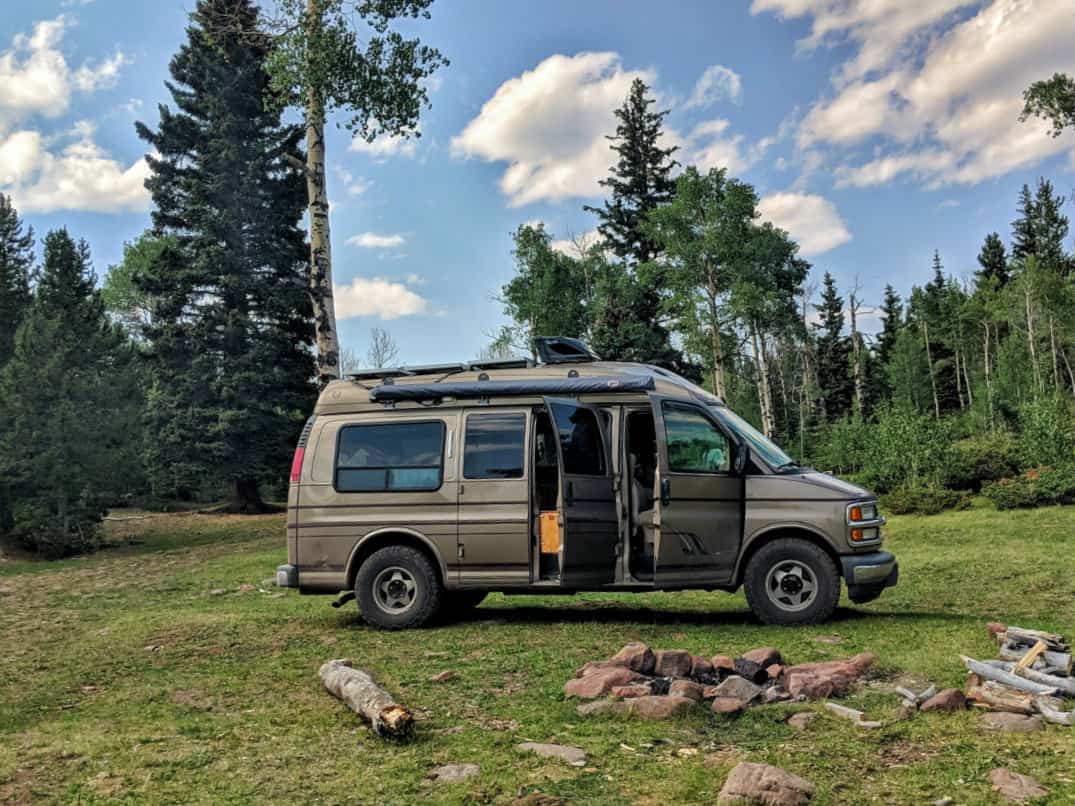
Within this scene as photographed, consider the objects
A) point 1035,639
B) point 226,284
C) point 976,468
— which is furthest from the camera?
point 226,284

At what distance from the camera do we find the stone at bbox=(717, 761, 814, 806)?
3.85 meters

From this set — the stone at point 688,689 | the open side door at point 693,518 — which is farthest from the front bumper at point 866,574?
the stone at point 688,689

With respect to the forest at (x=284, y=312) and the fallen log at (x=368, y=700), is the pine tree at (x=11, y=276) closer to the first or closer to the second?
the forest at (x=284, y=312)

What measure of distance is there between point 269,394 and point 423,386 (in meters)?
23.0

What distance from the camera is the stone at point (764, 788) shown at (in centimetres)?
385

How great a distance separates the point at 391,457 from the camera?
9.30m

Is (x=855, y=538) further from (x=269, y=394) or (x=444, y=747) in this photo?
(x=269, y=394)

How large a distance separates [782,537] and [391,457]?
13.8 feet

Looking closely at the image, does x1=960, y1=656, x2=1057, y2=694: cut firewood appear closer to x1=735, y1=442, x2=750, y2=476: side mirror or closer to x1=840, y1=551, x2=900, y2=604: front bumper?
x1=840, y1=551, x2=900, y2=604: front bumper

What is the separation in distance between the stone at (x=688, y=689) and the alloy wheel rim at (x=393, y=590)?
407 centimetres

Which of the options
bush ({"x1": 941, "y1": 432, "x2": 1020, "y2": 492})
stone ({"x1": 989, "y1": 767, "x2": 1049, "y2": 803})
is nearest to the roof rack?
stone ({"x1": 989, "y1": 767, "x2": 1049, "y2": 803})

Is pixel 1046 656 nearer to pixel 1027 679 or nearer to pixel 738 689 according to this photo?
pixel 1027 679

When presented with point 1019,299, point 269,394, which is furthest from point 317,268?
point 1019,299

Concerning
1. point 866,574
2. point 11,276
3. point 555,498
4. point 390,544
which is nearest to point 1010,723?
point 866,574
